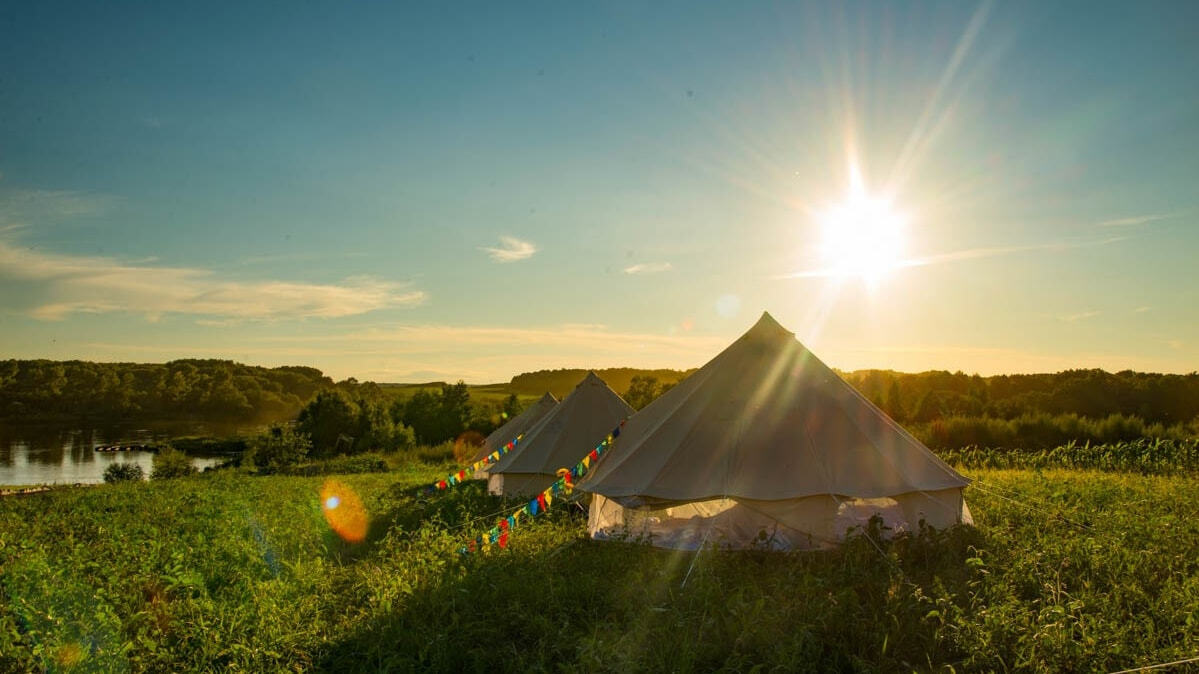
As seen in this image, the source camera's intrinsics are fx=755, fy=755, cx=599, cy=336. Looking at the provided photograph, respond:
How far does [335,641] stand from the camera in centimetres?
555

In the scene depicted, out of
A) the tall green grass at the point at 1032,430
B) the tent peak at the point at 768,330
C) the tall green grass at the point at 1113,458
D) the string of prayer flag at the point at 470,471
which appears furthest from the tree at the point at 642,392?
the tent peak at the point at 768,330

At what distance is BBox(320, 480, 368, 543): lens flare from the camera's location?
1169cm

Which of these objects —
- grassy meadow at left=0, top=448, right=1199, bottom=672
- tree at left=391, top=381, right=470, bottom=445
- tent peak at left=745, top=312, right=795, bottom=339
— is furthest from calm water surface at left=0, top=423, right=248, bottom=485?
tent peak at left=745, top=312, right=795, bottom=339

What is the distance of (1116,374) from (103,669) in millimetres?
35284

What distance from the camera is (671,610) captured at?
573 cm

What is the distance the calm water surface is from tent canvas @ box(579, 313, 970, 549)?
30.3 m

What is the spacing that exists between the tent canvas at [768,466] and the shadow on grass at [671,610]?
0.63 metres

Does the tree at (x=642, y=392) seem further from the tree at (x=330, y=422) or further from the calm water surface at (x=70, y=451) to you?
the calm water surface at (x=70, y=451)

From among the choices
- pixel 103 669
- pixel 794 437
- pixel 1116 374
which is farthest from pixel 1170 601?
pixel 1116 374

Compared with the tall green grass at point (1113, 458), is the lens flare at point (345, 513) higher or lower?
lower

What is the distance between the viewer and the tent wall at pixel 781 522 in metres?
8.53

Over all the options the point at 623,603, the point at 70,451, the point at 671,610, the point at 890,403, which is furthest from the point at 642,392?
the point at 70,451

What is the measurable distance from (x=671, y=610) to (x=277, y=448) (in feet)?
119

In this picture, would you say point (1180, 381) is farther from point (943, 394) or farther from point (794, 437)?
point (794, 437)
